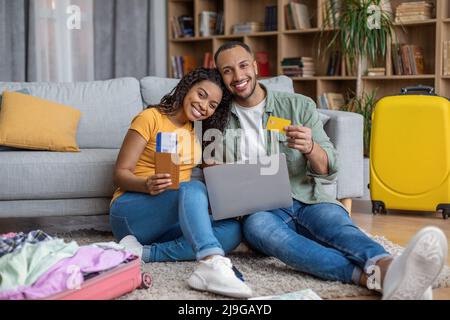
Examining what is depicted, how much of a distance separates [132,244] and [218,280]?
47 cm

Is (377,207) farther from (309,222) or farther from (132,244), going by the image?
(132,244)

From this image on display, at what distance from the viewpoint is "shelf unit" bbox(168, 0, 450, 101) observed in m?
4.37

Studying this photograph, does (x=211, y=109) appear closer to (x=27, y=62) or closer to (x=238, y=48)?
(x=238, y=48)

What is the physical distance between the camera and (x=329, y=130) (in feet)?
10.8

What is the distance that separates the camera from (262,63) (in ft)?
17.7

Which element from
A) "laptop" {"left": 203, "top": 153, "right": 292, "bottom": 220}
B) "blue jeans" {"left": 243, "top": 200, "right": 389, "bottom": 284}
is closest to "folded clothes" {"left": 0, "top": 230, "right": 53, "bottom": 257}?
"laptop" {"left": 203, "top": 153, "right": 292, "bottom": 220}

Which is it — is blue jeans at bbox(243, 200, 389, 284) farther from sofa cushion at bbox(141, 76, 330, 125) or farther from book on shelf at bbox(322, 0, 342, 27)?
book on shelf at bbox(322, 0, 342, 27)

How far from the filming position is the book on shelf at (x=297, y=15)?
498cm

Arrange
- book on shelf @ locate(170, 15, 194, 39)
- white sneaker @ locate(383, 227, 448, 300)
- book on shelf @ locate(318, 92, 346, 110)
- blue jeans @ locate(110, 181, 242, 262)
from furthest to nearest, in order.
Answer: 1. book on shelf @ locate(170, 15, 194, 39)
2. book on shelf @ locate(318, 92, 346, 110)
3. blue jeans @ locate(110, 181, 242, 262)
4. white sneaker @ locate(383, 227, 448, 300)

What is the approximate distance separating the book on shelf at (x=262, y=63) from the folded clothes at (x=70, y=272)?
3.66 metres

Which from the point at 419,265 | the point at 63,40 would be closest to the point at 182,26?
the point at 63,40

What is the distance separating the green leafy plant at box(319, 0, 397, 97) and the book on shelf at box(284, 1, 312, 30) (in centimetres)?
37

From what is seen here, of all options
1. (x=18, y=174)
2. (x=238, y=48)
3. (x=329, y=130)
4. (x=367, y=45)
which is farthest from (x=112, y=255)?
(x=367, y=45)
